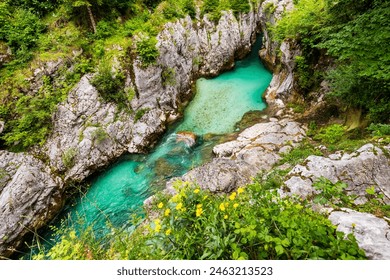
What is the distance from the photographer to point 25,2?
1273 cm

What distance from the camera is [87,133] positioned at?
11539mm

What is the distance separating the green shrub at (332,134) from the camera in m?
8.88

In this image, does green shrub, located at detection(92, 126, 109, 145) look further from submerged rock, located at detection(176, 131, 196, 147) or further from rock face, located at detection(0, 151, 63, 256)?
submerged rock, located at detection(176, 131, 196, 147)

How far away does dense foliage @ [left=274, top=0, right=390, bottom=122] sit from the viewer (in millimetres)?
5378

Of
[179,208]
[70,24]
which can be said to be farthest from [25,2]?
[179,208]

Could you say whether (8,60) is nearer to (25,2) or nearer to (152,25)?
(25,2)

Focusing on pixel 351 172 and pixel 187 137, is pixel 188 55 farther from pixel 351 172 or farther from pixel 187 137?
pixel 351 172

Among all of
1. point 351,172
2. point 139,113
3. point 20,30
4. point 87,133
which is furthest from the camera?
point 139,113

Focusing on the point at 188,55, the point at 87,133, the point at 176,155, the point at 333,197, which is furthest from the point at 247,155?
the point at 188,55

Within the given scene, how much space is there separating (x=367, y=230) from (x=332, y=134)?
24.1ft

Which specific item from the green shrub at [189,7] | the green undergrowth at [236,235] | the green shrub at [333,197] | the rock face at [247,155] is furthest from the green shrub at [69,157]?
the green shrub at [189,7]

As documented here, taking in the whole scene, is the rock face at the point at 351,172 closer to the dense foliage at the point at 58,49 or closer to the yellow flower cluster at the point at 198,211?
the yellow flower cluster at the point at 198,211

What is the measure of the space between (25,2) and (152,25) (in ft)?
24.8

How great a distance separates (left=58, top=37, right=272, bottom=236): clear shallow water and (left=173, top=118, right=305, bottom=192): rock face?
1083 mm
